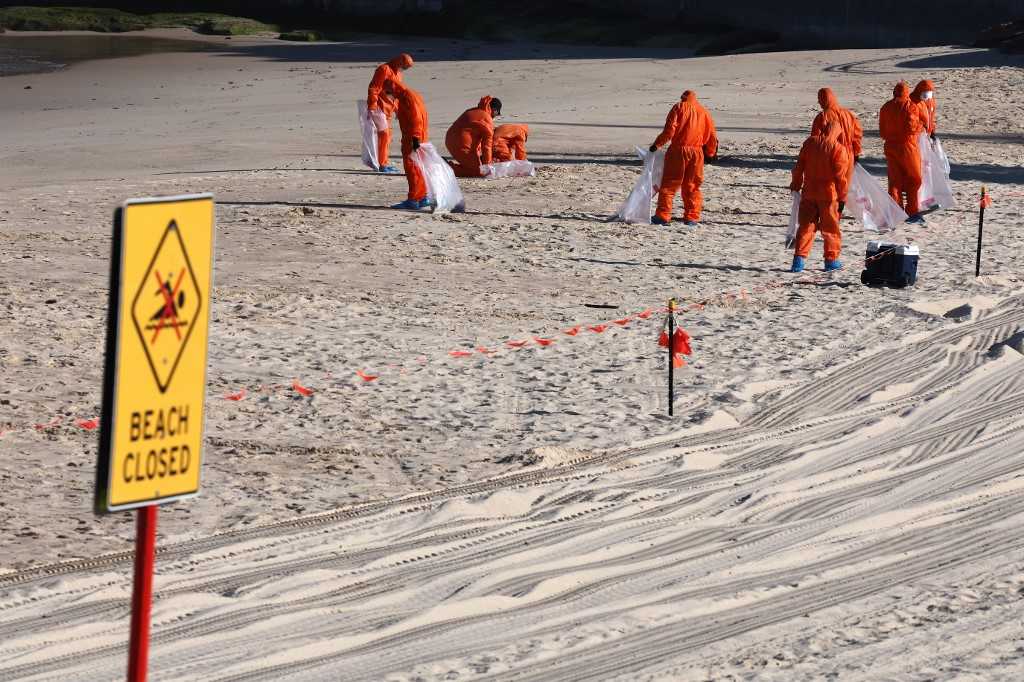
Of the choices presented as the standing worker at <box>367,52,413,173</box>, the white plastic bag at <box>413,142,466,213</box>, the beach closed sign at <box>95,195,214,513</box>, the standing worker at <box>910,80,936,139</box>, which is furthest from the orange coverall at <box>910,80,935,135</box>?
the beach closed sign at <box>95,195,214,513</box>

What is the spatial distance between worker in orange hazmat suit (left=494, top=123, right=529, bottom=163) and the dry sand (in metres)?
0.56

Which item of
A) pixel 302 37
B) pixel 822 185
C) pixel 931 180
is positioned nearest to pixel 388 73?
pixel 931 180

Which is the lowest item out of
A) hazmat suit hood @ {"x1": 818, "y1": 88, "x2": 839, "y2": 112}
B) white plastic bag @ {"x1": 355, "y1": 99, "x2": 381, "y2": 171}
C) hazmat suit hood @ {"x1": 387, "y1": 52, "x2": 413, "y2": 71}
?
white plastic bag @ {"x1": 355, "y1": 99, "x2": 381, "y2": 171}

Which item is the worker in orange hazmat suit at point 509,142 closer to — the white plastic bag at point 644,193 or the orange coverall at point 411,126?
the orange coverall at point 411,126

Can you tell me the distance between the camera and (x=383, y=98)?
2005 centimetres

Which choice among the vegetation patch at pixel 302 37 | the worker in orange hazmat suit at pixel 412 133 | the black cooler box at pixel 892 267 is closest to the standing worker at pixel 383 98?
the worker in orange hazmat suit at pixel 412 133

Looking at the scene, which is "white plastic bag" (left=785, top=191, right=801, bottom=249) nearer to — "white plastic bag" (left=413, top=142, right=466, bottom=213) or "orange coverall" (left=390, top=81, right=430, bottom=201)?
"white plastic bag" (left=413, top=142, right=466, bottom=213)

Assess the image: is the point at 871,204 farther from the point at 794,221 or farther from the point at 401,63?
the point at 401,63

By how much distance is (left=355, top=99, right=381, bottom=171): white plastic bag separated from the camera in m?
20.2

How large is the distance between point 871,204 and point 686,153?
2027 millimetres

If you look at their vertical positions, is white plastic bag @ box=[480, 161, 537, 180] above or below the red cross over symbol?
below

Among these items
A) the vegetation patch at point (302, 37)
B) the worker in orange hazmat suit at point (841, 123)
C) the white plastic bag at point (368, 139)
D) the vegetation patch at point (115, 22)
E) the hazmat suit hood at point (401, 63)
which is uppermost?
the vegetation patch at point (115, 22)

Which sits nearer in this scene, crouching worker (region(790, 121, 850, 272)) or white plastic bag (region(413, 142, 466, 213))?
crouching worker (region(790, 121, 850, 272))

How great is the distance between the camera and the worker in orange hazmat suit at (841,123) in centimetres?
1448
